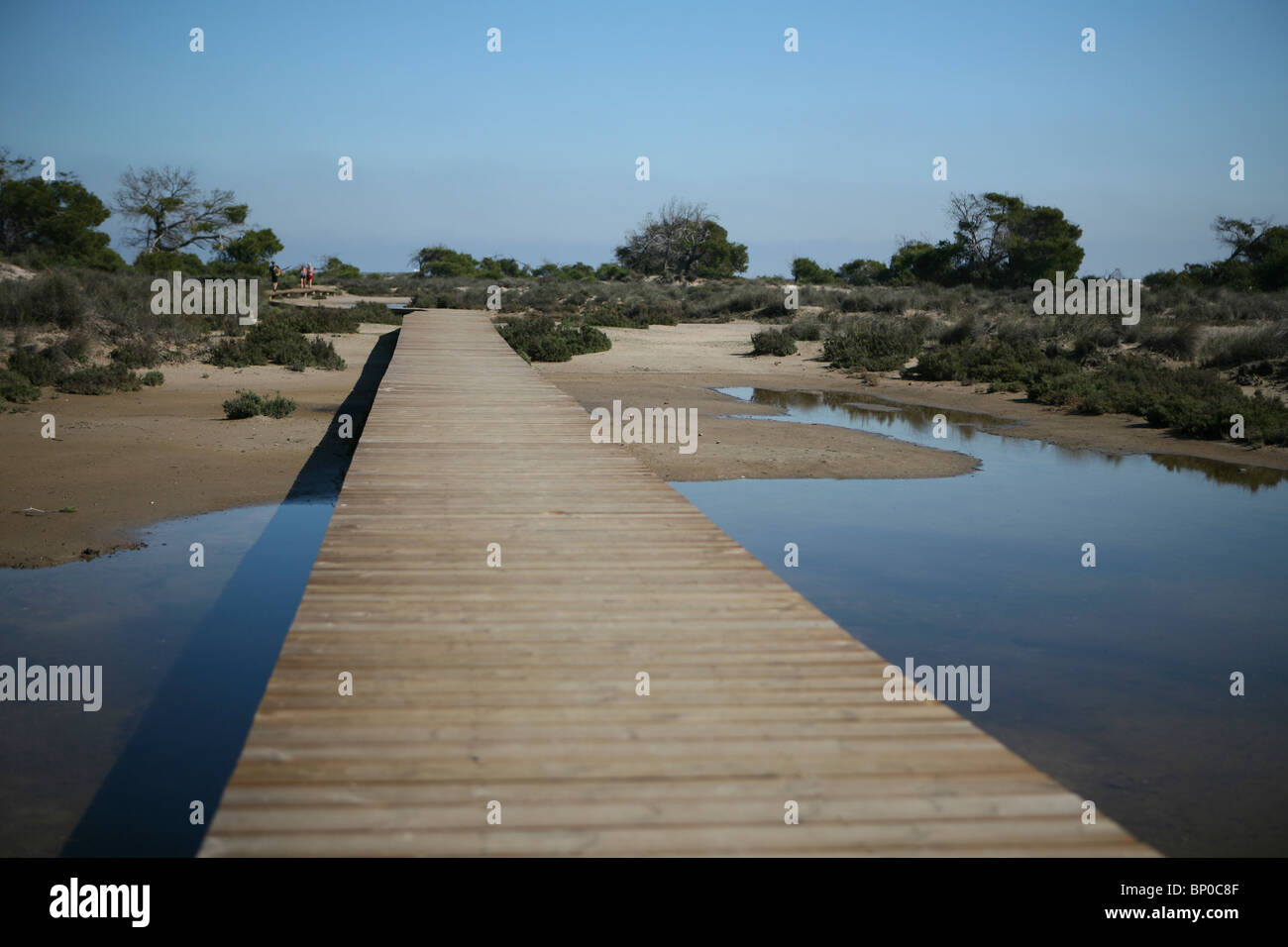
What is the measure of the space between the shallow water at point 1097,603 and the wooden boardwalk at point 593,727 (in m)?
1.65

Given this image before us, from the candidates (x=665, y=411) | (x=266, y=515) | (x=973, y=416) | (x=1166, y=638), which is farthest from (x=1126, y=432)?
(x=266, y=515)

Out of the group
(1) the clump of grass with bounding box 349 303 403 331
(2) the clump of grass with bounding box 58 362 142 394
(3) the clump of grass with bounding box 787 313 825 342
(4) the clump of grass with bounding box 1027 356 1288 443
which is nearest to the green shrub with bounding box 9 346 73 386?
(2) the clump of grass with bounding box 58 362 142 394

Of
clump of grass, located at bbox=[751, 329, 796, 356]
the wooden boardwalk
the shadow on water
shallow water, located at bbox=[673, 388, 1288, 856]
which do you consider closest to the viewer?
the wooden boardwalk

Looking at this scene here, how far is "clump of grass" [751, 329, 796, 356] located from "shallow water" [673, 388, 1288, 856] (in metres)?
12.5

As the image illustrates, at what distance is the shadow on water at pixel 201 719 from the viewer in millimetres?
4062

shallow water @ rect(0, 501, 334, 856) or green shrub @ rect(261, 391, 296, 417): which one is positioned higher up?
green shrub @ rect(261, 391, 296, 417)

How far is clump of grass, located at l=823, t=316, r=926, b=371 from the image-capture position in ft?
74.8

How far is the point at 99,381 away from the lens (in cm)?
1593

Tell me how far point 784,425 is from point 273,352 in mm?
11295

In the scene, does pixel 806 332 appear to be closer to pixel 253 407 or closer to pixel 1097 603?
pixel 253 407

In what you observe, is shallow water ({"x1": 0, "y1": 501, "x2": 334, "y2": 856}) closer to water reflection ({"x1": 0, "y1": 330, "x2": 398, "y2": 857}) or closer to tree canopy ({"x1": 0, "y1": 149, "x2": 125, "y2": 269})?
water reflection ({"x1": 0, "y1": 330, "x2": 398, "y2": 857})

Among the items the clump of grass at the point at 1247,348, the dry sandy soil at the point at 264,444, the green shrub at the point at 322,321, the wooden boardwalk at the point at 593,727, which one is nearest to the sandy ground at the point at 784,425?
the dry sandy soil at the point at 264,444

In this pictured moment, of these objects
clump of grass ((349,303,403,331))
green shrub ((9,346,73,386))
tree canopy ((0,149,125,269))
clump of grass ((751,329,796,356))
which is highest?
tree canopy ((0,149,125,269))
